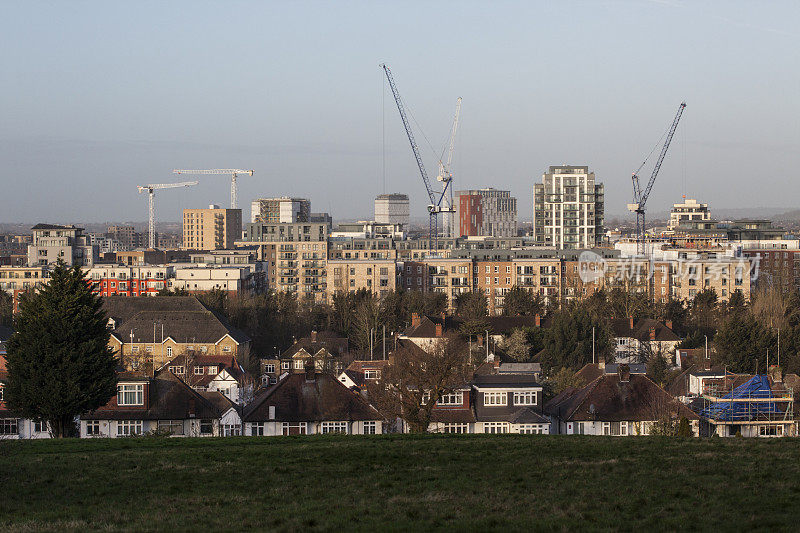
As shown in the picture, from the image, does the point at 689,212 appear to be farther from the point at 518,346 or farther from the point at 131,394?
the point at 131,394

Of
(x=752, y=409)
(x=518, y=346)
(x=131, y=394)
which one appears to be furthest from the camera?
(x=518, y=346)

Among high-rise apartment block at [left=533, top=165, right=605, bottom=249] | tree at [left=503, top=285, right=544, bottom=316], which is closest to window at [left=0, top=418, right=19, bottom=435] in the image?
tree at [left=503, top=285, right=544, bottom=316]

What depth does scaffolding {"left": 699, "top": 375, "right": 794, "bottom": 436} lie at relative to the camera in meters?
33.8

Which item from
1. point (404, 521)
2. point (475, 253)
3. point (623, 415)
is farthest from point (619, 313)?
point (404, 521)

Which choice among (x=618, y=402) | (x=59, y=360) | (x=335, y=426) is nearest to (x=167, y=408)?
(x=59, y=360)

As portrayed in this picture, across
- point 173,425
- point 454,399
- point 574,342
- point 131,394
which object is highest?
point 131,394

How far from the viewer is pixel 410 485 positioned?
16.6 metres

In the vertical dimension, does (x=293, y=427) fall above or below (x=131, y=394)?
below

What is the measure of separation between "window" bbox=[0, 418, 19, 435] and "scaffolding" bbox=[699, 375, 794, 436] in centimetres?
2213

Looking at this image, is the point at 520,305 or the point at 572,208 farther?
the point at 572,208

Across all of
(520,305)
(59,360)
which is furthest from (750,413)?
(520,305)

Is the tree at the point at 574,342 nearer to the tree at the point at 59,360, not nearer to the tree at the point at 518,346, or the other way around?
the tree at the point at 518,346

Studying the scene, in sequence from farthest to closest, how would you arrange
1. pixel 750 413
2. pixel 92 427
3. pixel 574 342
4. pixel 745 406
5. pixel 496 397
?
pixel 574 342 < pixel 496 397 < pixel 92 427 < pixel 745 406 < pixel 750 413

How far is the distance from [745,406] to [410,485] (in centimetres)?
2054
